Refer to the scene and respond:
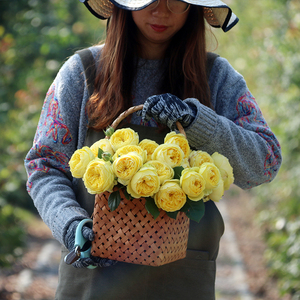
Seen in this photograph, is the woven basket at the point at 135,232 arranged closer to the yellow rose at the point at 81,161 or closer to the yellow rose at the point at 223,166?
the yellow rose at the point at 81,161

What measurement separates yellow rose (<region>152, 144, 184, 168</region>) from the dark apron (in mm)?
345

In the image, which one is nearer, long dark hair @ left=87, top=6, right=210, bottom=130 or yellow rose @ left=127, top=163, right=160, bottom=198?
yellow rose @ left=127, top=163, right=160, bottom=198

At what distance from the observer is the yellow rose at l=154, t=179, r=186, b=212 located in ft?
3.96

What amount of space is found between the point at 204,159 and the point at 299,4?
12.2 ft

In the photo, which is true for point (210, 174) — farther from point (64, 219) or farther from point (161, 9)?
point (161, 9)

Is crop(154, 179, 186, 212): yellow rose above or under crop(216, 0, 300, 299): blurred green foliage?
above

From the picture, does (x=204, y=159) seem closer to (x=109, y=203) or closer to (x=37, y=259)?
(x=109, y=203)

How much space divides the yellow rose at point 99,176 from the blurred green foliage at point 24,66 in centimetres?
325

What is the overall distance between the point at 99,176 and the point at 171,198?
0.78ft

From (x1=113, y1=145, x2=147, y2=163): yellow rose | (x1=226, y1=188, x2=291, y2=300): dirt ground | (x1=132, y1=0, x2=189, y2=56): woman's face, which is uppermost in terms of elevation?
(x1=132, y1=0, x2=189, y2=56): woman's face

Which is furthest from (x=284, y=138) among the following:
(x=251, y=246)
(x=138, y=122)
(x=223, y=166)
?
(x=223, y=166)

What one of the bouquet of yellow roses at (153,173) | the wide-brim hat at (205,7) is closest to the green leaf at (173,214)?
the bouquet of yellow roses at (153,173)

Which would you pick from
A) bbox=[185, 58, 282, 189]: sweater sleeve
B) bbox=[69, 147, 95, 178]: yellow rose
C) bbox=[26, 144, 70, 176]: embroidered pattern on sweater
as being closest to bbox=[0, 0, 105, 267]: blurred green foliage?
bbox=[26, 144, 70, 176]: embroidered pattern on sweater

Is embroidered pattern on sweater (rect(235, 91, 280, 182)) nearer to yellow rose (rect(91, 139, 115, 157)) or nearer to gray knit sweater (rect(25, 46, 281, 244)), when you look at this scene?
gray knit sweater (rect(25, 46, 281, 244))
